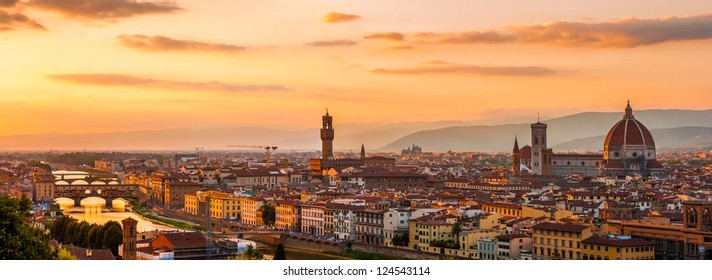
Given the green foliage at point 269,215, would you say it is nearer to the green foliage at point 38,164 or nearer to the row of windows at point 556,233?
the row of windows at point 556,233

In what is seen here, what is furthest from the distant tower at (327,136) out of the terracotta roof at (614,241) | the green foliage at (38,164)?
the terracotta roof at (614,241)

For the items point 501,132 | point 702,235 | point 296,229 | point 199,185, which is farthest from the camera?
point 501,132

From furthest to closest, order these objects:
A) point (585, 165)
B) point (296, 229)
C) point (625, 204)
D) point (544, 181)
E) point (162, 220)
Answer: point (585, 165) → point (544, 181) → point (162, 220) → point (296, 229) → point (625, 204)

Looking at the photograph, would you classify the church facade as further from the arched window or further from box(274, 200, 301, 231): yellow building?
the arched window

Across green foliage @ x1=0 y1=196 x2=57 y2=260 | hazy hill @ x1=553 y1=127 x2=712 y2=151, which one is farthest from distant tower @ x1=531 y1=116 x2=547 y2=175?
green foliage @ x1=0 y1=196 x2=57 y2=260

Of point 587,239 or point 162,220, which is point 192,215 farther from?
point 587,239

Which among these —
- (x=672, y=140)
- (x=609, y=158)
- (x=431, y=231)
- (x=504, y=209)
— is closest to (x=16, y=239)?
(x=431, y=231)

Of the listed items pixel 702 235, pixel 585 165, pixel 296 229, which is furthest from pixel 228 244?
pixel 585 165
